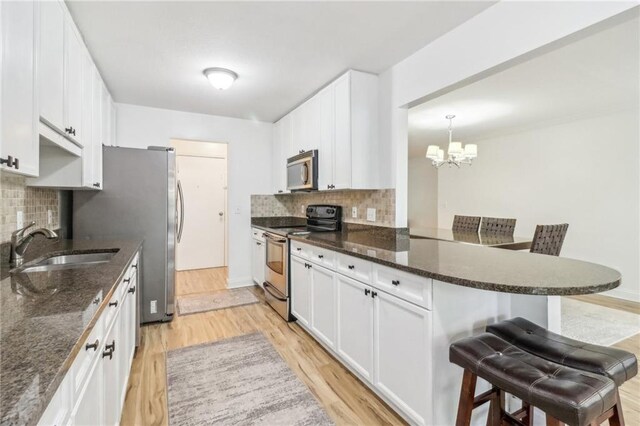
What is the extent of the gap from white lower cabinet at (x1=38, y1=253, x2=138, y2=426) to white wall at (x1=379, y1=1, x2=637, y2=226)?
2.08 m

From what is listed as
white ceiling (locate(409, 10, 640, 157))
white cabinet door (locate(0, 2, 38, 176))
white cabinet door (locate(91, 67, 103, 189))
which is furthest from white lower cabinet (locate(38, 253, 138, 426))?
white ceiling (locate(409, 10, 640, 157))

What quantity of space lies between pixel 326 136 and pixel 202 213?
3.35 meters

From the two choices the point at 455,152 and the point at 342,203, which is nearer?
the point at 342,203

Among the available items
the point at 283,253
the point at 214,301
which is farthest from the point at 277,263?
the point at 214,301

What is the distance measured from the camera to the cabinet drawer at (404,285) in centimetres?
144

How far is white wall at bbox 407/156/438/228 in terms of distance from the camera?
758 centimetres

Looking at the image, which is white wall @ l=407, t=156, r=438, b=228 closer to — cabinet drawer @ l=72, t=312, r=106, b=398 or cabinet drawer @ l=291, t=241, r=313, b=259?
cabinet drawer @ l=291, t=241, r=313, b=259

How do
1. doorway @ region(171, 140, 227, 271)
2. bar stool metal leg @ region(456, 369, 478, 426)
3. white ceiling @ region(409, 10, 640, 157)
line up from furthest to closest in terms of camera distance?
doorway @ region(171, 140, 227, 271)
white ceiling @ region(409, 10, 640, 157)
bar stool metal leg @ region(456, 369, 478, 426)

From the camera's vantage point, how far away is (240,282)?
4.27 m

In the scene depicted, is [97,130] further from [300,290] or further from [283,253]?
[300,290]

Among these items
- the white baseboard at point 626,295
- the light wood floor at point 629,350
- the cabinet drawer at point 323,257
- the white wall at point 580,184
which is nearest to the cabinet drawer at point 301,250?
the cabinet drawer at point 323,257

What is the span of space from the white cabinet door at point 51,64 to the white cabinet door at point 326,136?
197 centimetres

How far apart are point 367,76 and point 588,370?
248 centimetres

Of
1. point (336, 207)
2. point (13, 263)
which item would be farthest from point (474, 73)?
point (13, 263)
